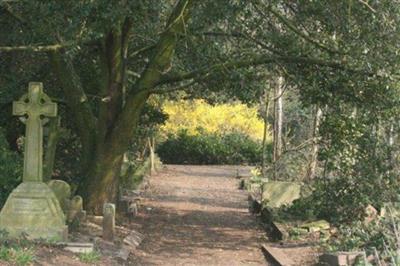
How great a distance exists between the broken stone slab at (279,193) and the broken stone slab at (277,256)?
14.0ft

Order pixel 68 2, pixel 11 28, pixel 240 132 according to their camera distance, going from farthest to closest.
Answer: pixel 240 132, pixel 11 28, pixel 68 2

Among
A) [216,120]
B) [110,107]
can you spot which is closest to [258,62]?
[110,107]

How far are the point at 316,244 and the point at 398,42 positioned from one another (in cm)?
362

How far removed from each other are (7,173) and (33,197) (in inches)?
60.5

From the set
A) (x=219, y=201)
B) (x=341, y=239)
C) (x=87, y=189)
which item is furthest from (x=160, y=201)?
(x=341, y=239)

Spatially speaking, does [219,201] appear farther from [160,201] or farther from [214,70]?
[214,70]

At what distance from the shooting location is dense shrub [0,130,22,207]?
1144cm

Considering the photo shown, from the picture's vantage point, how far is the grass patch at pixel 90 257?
30.9 feet

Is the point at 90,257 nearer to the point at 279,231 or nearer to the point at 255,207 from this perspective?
the point at 279,231

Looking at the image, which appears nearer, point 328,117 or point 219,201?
point 328,117

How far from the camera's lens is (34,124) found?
34.1 feet

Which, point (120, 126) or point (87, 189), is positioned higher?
point (120, 126)

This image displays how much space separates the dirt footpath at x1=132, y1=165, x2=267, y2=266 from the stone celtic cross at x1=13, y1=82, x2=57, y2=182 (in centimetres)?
223

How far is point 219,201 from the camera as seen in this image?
21.1 metres
